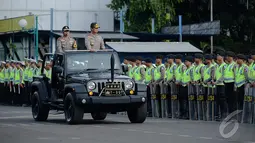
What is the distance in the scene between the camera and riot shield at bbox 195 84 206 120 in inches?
1014

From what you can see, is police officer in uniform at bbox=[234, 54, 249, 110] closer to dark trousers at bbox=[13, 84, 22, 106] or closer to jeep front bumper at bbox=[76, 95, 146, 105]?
jeep front bumper at bbox=[76, 95, 146, 105]

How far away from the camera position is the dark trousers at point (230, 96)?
24.6m

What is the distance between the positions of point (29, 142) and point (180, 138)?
2969 mm

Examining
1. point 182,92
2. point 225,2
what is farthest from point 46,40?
point 182,92

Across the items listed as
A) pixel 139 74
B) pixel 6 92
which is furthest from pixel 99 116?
pixel 6 92

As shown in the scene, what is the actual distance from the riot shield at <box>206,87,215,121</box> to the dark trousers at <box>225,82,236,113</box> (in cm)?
55

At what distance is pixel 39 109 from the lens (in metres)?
24.8

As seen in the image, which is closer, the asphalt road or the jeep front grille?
the asphalt road

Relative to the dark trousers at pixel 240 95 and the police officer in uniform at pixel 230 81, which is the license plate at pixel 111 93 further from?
the dark trousers at pixel 240 95

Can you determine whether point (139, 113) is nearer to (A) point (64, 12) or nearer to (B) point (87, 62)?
(B) point (87, 62)

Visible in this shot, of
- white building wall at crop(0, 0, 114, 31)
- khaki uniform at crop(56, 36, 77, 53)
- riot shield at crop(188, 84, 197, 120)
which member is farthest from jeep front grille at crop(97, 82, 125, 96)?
white building wall at crop(0, 0, 114, 31)

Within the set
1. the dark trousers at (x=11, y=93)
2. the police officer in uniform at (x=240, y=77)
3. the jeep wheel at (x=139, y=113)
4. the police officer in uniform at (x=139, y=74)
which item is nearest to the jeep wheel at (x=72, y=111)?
the jeep wheel at (x=139, y=113)

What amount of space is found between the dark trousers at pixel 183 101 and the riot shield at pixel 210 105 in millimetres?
1387

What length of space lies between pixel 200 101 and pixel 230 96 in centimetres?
143
